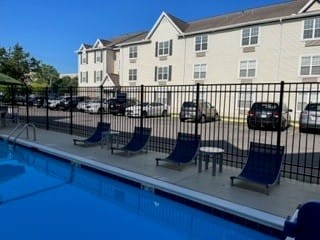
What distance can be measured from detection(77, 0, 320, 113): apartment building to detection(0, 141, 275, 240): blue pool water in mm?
17957

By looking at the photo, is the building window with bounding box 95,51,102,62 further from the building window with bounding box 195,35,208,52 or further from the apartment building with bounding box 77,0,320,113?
the building window with bounding box 195,35,208,52

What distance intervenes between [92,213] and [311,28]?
20107 millimetres

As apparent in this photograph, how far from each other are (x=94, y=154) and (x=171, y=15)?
2252cm

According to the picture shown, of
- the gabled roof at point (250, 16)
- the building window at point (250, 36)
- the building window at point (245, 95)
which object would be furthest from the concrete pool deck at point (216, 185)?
the gabled roof at point (250, 16)

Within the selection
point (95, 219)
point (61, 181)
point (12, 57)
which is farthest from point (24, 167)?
point (12, 57)

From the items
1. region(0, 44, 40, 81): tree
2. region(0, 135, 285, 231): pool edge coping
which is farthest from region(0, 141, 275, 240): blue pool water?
region(0, 44, 40, 81): tree

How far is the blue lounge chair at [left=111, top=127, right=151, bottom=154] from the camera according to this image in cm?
838

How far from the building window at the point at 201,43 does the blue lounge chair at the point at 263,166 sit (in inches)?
784

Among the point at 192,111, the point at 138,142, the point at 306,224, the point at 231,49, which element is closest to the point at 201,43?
the point at 231,49

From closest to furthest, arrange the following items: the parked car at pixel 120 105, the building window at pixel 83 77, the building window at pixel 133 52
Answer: the parked car at pixel 120 105 → the building window at pixel 133 52 → the building window at pixel 83 77

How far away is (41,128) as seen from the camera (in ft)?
46.3

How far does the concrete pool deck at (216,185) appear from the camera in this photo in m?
4.96

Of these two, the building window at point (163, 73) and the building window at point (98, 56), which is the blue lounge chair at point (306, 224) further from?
the building window at point (98, 56)

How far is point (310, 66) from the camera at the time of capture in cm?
1972
